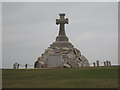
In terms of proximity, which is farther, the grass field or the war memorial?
the war memorial

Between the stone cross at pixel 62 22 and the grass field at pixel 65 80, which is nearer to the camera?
the grass field at pixel 65 80

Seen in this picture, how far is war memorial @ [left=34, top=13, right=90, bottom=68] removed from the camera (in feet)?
96.9

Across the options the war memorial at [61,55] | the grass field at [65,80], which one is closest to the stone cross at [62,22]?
the war memorial at [61,55]

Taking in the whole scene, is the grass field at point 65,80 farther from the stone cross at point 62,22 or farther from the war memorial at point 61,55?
the stone cross at point 62,22

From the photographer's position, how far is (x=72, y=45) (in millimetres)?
33781

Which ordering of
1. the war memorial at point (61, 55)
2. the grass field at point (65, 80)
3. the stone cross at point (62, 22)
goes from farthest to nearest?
the stone cross at point (62, 22), the war memorial at point (61, 55), the grass field at point (65, 80)

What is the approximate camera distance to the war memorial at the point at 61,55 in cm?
2953

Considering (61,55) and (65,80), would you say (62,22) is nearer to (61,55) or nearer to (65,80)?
(61,55)

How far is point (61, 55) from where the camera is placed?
98.7 ft

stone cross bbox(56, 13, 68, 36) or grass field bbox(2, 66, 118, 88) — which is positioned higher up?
stone cross bbox(56, 13, 68, 36)

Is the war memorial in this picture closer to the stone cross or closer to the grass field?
the stone cross

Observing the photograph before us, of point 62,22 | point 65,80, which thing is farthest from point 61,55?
point 65,80

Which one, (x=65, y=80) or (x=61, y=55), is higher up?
(x=61, y=55)

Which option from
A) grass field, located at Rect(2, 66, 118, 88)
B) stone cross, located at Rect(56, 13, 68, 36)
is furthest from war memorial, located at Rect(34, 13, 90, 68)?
grass field, located at Rect(2, 66, 118, 88)
